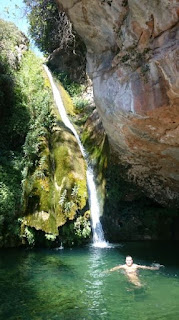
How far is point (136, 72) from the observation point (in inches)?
334

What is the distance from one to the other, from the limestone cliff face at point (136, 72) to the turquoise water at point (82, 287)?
343 cm

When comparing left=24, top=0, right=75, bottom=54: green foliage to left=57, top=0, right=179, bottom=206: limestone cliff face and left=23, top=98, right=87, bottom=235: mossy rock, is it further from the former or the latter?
left=57, top=0, right=179, bottom=206: limestone cliff face

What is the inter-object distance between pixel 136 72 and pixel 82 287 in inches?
204

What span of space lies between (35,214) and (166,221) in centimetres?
556

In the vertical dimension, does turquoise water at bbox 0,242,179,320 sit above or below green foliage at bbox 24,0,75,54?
below

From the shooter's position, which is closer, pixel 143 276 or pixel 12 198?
pixel 143 276

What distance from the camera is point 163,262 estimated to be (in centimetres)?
966

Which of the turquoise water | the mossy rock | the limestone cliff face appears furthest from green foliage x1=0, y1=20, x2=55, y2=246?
the limestone cliff face

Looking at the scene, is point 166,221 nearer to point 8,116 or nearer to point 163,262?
point 163,262

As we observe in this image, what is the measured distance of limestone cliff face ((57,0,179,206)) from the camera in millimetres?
7516

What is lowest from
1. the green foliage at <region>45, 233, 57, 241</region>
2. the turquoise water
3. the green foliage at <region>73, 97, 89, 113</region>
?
the turquoise water

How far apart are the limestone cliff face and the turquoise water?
343 cm

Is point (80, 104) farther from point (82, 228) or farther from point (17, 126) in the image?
point (82, 228)

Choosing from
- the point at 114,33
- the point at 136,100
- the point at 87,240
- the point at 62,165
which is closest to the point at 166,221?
the point at 87,240
